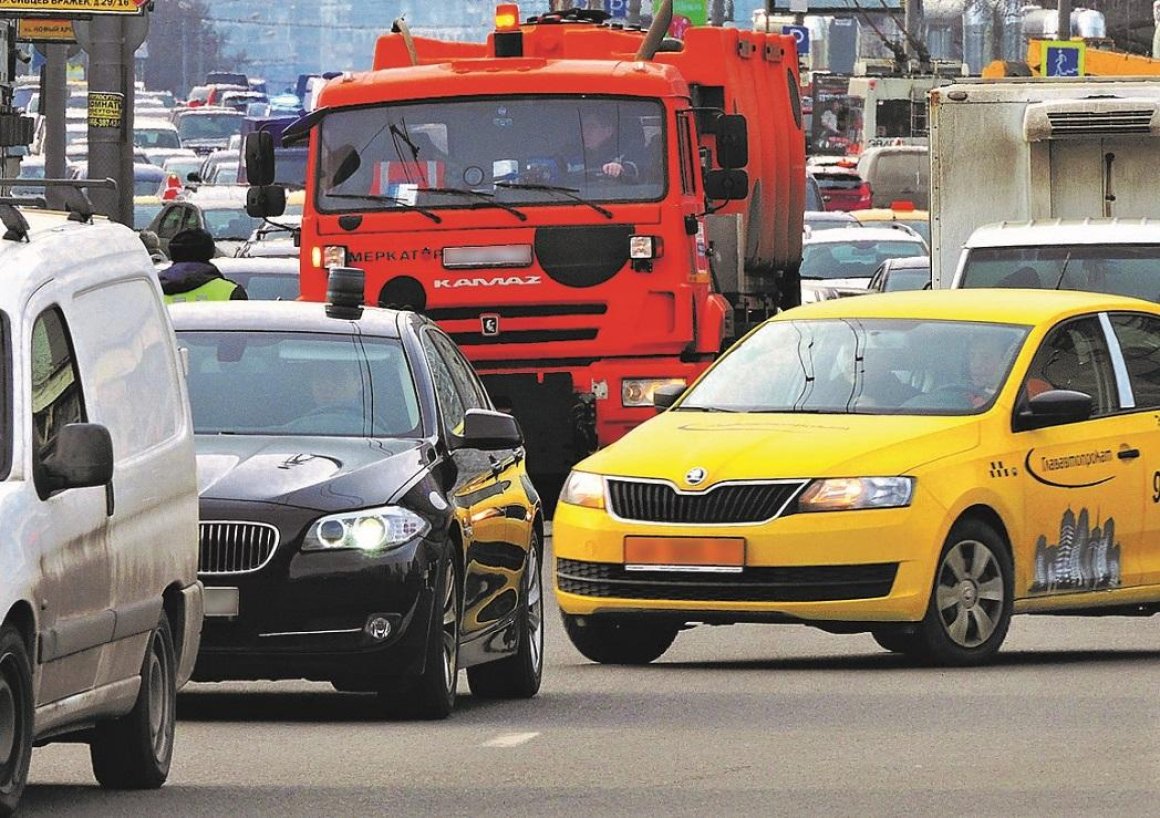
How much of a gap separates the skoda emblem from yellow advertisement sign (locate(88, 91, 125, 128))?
430 inches

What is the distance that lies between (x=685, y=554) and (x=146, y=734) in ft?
13.8

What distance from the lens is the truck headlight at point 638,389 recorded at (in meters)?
20.9

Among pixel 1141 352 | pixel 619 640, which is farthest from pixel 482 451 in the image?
pixel 1141 352

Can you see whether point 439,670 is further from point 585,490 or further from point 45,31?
point 45,31

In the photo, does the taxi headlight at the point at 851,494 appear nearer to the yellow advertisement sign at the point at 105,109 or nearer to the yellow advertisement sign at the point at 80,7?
the yellow advertisement sign at the point at 80,7

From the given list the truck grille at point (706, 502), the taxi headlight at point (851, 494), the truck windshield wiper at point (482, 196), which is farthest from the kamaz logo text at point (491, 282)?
the taxi headlight at point (851, 494)

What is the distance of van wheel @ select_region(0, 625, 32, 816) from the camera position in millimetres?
8172

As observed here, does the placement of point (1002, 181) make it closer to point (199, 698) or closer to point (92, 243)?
point (199, 698)

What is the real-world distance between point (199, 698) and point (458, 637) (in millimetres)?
1159

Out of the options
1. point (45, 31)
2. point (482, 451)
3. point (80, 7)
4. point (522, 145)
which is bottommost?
point (482, 451)

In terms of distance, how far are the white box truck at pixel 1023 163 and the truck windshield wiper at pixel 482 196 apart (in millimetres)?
4313

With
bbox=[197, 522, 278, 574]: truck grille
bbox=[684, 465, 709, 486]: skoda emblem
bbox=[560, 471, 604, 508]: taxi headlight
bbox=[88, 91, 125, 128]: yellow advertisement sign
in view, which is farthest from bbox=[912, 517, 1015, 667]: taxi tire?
bbox=[88, 91, 125, 128]: yellow advertisement sign

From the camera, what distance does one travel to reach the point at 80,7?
72.5 feet

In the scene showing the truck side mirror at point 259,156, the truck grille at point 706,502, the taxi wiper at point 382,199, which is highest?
the truck side mirror at point 259,156
